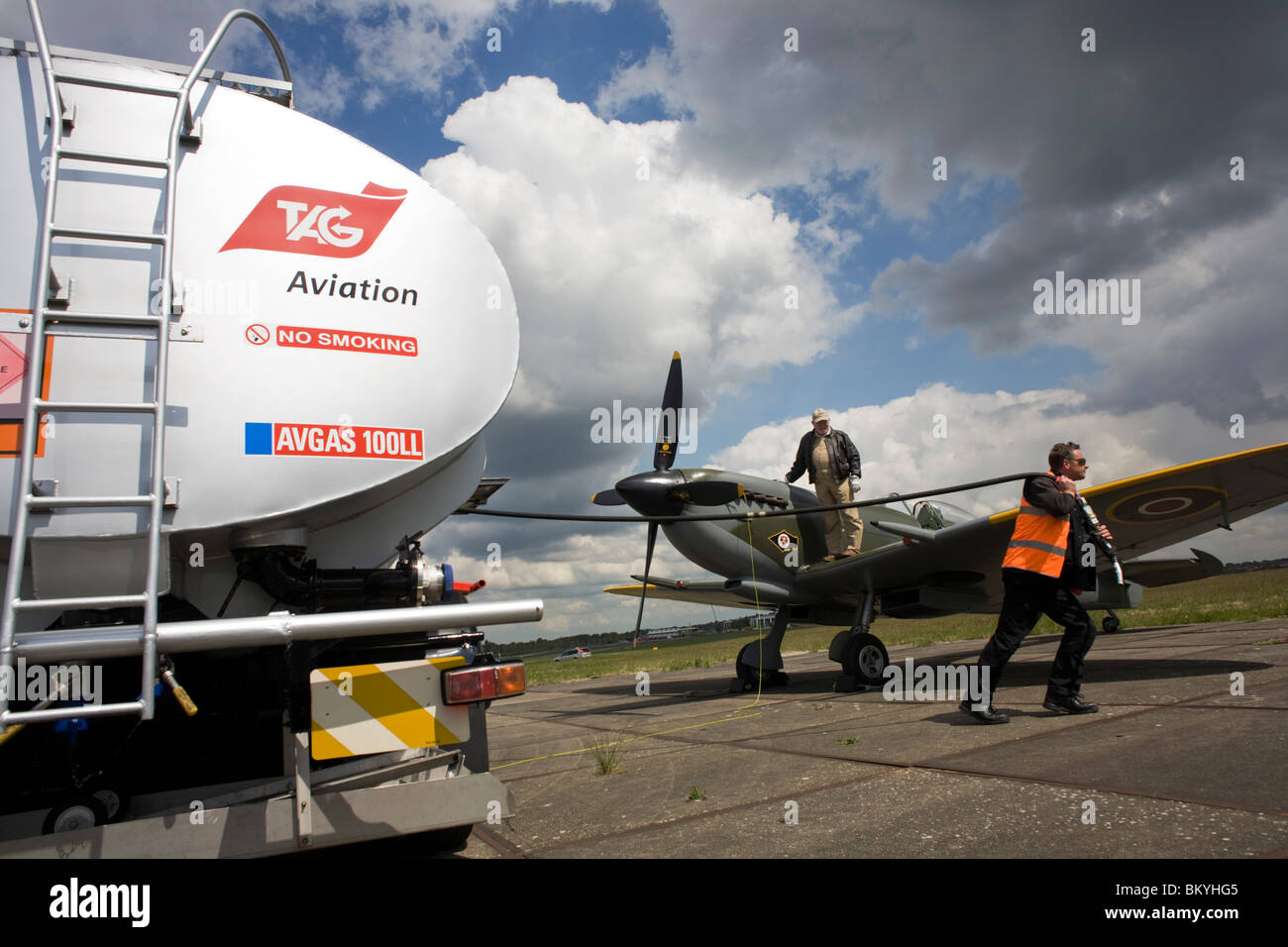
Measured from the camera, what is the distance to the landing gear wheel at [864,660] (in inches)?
324

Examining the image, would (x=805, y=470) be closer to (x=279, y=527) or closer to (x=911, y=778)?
(x=911, y=778)

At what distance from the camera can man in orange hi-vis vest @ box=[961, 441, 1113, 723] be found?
5.04 m

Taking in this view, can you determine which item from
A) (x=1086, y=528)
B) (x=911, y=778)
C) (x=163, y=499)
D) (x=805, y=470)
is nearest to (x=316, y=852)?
(x=163, y=499)

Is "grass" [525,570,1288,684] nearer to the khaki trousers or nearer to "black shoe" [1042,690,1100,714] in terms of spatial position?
the khaki trousers

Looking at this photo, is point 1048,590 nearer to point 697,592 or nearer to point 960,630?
point 697,592

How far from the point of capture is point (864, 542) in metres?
9.58

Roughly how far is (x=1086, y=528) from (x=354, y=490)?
5065 millimetres

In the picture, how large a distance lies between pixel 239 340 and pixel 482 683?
5.09 ft

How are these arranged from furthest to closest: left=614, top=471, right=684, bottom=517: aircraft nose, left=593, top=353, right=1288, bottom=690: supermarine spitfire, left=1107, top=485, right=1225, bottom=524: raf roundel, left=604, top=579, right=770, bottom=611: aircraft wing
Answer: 1. left=604, top=579, right=770, bottom=611: aircraft wing
2. left=614, top=471, right=684, bottom=517: aircraft nose
3. left=593, top=353, right=1288, bottom=690: supermarine spitfire
4. left=1107, top=485, right=1225, bottom=524: raf roundel

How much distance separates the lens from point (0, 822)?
2.40m

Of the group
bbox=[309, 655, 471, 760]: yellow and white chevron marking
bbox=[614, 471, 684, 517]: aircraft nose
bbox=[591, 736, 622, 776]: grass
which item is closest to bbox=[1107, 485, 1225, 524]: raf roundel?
bbox=[614, 471, 684, 517]: aircraft nose

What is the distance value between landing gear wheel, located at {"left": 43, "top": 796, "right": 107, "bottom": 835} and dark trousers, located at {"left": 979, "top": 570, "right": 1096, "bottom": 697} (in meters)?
5.05

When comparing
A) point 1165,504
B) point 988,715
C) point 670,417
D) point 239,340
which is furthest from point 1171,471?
point 239,340

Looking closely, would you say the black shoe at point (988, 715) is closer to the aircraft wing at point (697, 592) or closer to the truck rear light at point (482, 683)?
the truck rear light at point (482, 683)
